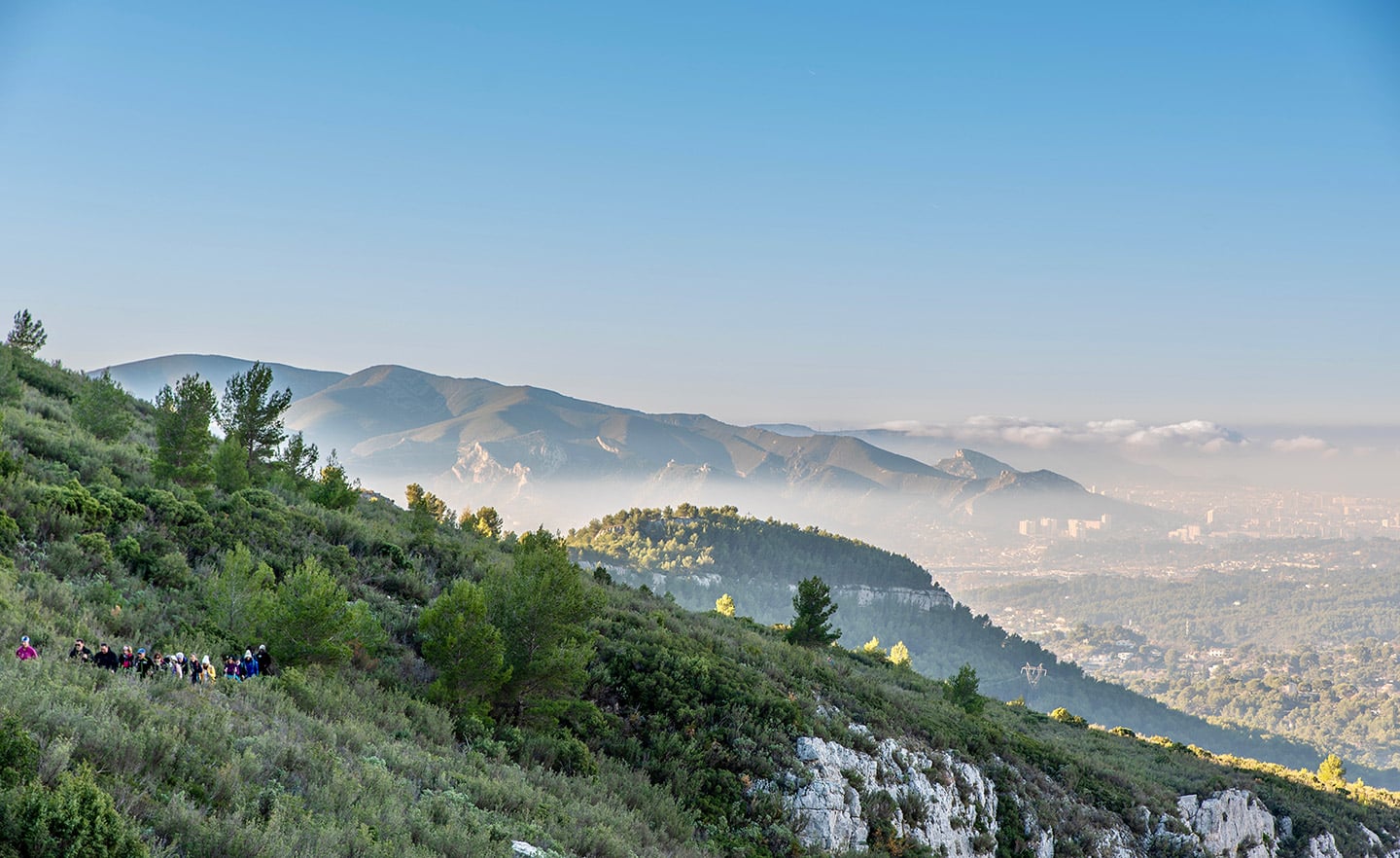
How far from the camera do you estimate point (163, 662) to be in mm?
12797

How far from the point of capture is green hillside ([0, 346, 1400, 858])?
821cm

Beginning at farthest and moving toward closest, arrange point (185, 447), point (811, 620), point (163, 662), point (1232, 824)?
point (811, 620) < point (1232, 824) < point (185, 447) < point (163, 662)

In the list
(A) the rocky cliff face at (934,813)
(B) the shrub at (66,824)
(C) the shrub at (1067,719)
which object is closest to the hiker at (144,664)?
(B) the shrub at (66,824)

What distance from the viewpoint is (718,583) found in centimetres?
19125

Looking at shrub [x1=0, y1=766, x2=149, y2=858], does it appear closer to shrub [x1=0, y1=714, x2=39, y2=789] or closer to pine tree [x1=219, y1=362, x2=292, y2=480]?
shrub [x1=0, y1=714, x2=39, y2=789]

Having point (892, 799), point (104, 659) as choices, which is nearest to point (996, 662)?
point (892, 799)

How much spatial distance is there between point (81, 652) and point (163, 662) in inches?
49.8

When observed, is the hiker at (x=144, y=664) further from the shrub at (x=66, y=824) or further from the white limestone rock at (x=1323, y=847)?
the white limestone rock at (x=1323, y=847)

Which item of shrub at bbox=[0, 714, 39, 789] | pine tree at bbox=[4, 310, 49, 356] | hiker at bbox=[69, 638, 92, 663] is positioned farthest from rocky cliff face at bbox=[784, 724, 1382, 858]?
pine tree at bbox=[4, 310, 49, 356]

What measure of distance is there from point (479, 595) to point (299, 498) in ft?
60.8

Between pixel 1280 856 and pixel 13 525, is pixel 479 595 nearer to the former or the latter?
pixel 13 525

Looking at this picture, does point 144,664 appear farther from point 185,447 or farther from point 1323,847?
point 1323,847

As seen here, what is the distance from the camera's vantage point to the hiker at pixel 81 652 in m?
11.7

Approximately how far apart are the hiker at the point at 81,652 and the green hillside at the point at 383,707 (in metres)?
0.13
